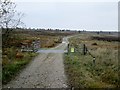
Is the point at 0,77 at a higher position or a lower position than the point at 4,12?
lower

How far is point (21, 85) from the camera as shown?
15.6m

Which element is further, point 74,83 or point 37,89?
point 74,83

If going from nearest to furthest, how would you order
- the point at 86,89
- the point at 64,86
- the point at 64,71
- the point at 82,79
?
the point at 86,89
the point at 64,86
the point at 82,79
the point at 64,71

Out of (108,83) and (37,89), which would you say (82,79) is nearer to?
(108,83)

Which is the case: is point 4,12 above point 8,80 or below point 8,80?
above

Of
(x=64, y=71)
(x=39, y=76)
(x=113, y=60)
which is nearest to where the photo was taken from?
(x=39, y=76)

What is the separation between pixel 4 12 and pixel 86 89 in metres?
8.02

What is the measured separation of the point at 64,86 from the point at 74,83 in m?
0.80

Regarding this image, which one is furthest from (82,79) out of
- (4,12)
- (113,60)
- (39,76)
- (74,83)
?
(113,60)

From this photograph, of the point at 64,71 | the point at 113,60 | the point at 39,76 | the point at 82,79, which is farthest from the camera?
the point at 113,60

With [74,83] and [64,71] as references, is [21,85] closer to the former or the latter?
[74,83]

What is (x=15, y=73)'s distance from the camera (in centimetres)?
1947

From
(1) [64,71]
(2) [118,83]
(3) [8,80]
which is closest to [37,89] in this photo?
(3) [8,80]

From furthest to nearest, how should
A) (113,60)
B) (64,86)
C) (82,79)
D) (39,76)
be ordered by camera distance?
(113,60) < (39,76) < (82,79) < (64,86)
